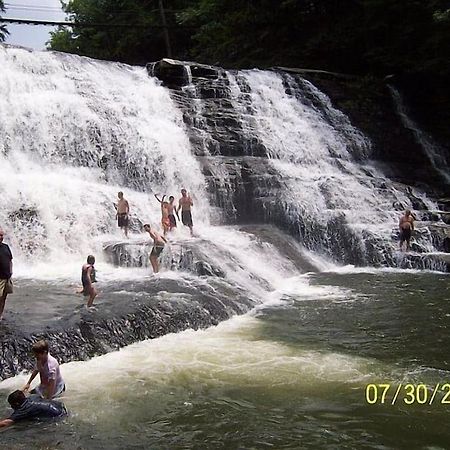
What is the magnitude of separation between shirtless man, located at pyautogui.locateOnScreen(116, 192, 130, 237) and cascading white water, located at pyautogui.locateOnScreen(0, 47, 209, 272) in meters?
0.43

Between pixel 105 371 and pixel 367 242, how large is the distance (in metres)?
9.67

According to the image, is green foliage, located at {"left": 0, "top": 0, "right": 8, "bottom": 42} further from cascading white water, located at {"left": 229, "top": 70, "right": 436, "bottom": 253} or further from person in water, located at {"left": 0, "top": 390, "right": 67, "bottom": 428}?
person in water, located at {"left": 0, "top": 390, "right": 67, "bottom": 428}

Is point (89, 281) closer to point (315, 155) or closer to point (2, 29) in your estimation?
point (315, 155)

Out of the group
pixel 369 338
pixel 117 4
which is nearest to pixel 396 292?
pixel 369 338

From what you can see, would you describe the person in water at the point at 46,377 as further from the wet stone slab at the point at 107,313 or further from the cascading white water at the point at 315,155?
the cascading white water at the point at 315,155

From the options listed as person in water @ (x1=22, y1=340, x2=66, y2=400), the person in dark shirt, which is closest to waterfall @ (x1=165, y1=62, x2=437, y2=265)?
the person in dark shirt

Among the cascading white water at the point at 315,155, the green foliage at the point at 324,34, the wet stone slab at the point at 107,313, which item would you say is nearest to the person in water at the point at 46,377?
the wet stone slab at the point at 107,313

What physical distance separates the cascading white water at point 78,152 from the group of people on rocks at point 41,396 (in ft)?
23.0

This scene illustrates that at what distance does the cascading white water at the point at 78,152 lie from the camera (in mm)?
13609

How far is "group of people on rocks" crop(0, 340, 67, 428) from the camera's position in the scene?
5.75 meters

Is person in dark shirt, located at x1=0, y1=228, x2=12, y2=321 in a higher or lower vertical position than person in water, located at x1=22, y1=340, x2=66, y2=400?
higher

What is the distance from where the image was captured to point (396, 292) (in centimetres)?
1148

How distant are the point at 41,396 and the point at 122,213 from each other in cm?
814
